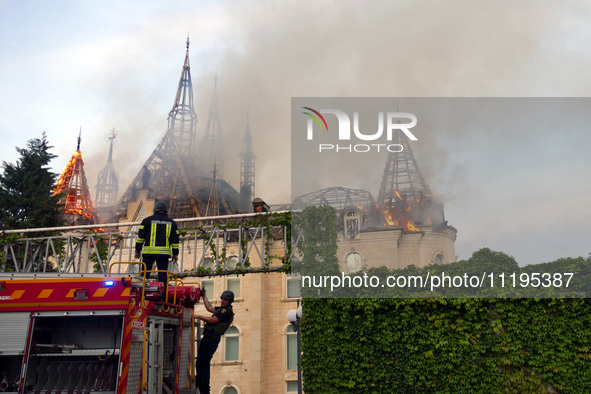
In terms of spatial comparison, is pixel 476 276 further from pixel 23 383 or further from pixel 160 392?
pixel 23 383

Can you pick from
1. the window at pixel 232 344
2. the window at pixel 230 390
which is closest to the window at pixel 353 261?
the window at pixel 232 344

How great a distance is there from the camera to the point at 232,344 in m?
29.2

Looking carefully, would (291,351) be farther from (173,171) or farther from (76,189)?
(76,189)

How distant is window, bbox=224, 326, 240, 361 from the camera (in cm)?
2897

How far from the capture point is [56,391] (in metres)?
7.00

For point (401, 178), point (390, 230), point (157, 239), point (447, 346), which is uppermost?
point (401, 178)

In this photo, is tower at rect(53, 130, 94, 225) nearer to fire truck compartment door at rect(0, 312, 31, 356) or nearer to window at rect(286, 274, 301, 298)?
window at rect(286, 274, 301, 298)

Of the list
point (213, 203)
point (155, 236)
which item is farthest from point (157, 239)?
point (213, 203)

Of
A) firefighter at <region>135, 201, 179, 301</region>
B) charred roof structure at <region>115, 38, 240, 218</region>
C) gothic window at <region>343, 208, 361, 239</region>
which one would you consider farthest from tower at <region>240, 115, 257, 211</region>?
firefighter at <region>135, 201, 179, 301</region>

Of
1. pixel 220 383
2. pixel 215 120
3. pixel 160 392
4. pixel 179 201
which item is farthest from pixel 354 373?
pixel 215 120

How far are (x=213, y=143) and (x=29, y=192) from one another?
96.5ft

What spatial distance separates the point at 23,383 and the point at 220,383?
22.7m

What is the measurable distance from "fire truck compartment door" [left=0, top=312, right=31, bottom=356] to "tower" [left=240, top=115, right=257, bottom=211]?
1718 inches

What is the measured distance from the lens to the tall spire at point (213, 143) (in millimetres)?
52447
